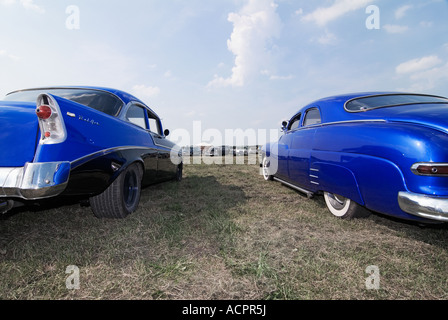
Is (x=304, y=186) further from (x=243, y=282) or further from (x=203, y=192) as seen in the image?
(x=243, y=282)

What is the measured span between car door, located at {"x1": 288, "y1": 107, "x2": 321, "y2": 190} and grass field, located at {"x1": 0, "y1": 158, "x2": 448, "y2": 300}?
0.56 m

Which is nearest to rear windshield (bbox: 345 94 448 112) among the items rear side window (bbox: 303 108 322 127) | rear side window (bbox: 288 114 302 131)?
rear side window (bbox: 303 108 322 127)

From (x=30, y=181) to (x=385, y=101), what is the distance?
3.59m

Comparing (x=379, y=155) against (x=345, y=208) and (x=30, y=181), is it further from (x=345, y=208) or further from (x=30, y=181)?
(x=30, y=181)

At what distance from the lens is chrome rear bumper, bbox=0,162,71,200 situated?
1.76m

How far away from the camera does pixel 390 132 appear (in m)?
2.06

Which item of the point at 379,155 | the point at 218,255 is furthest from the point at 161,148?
the point at 379,155

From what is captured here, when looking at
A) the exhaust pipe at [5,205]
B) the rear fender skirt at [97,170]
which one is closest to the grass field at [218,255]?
the exhaust pipe at [5,205]

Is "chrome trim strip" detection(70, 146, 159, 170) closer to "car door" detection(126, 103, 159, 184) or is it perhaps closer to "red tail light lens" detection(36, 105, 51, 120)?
"red tail light lens" detection(36, 105, 51, 120)

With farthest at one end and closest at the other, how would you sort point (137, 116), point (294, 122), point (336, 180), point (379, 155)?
1. point (294, 122)
2. point (137, 116)
3. point (336, 180)
4. point (379, 155)

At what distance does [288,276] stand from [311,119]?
2678 millimetres

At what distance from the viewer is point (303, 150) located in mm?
3469

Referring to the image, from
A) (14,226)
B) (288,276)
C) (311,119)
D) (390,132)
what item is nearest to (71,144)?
(14,226)

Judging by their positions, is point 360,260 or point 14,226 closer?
point 360,260
